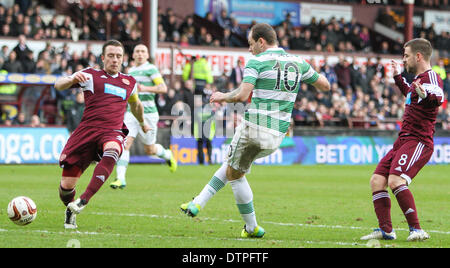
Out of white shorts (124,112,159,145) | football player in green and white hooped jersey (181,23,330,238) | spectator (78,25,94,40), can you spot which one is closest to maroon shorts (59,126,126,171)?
football player in green and white hooped jersey (181,23,330,238)

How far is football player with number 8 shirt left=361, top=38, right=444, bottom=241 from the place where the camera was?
326 inches

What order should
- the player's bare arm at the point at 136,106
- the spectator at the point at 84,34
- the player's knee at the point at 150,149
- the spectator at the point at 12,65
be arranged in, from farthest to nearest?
the spectator at the point at 84,34
the spectator at the point at 12,65
the player's knee at the point at 150,149
the player's bare arm at the point at 136,106

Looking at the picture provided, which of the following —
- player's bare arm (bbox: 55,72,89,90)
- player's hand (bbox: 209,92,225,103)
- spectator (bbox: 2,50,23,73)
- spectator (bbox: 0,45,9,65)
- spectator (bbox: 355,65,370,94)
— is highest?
player's bare arm (bbox: 55,72,89,90)

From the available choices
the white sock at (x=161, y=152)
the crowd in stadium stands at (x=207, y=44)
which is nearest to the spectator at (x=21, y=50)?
the crowd in stadium stands at (x=207, y=44)

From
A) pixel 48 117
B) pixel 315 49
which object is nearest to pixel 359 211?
pixel 48 117

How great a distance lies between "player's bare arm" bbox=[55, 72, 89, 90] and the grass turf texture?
1638mm

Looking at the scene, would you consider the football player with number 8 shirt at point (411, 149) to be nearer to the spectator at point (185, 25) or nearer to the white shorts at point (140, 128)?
the white shorts at point (140, 128)

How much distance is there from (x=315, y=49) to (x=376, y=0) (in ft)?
18.7

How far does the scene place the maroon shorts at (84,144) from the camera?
9117mm

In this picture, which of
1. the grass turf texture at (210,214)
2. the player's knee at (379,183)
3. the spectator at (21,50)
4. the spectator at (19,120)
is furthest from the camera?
the spectator at (21,50)

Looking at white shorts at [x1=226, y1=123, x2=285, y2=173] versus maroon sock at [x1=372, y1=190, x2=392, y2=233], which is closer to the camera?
white shorts at [x1=226, y1=123, x2=285, y2=173]

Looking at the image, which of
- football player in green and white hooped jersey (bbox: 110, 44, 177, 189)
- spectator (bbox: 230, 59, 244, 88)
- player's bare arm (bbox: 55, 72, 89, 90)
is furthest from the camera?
spectator (bbox: 230, 59, 244, 88)

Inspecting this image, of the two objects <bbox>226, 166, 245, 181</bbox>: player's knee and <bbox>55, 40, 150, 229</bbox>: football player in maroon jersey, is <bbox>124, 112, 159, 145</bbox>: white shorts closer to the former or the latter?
<bbox>55, 40, 150, 229</bbox>: football player in maroon jersey

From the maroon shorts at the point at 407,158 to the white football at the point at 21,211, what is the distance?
3979 millimetres
